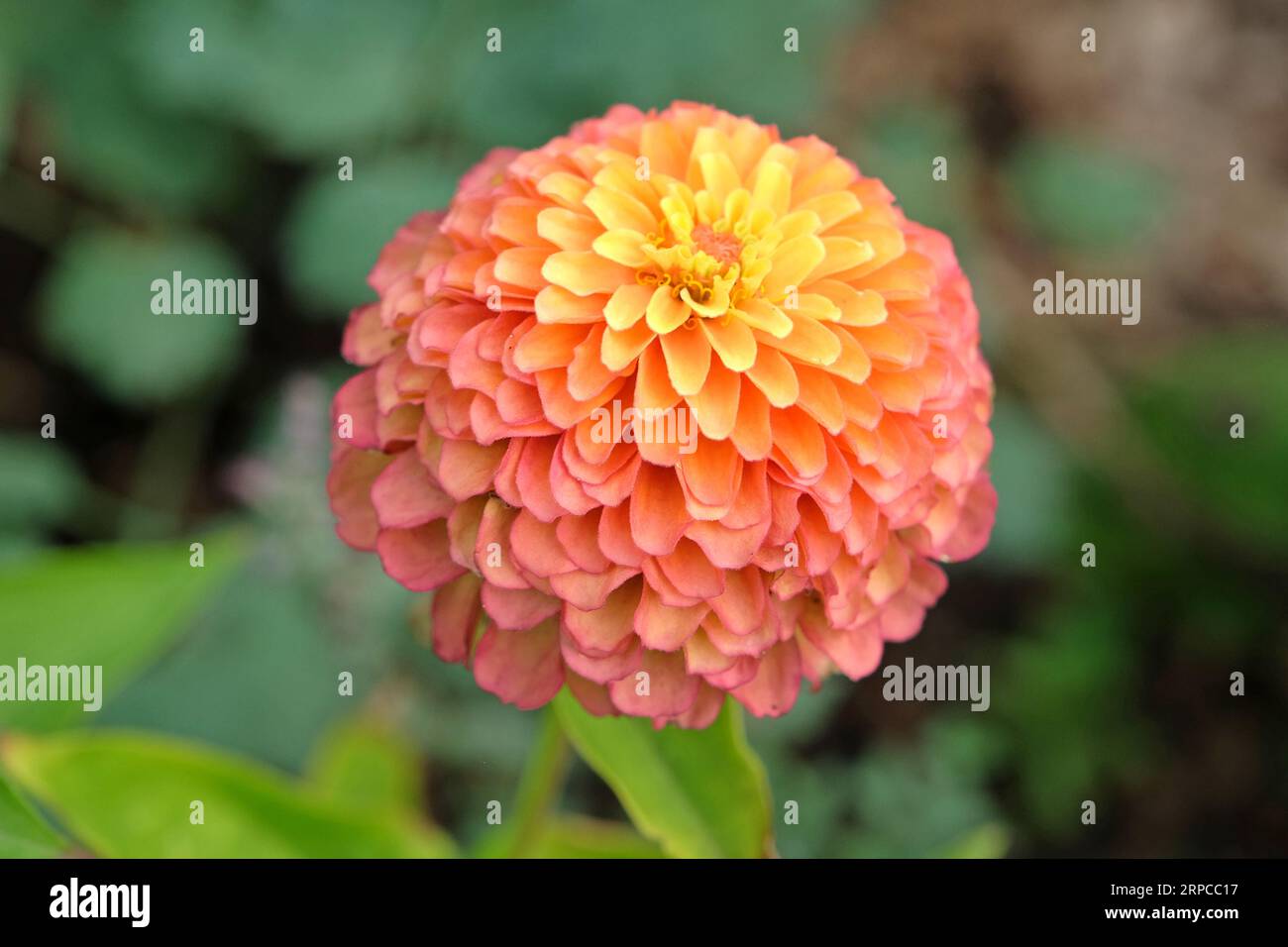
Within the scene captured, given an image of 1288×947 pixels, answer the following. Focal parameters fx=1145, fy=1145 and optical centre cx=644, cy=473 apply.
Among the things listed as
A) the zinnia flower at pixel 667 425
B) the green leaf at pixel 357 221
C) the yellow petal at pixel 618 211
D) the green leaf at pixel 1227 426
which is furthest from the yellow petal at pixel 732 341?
the green leaf at pixel 1227 426

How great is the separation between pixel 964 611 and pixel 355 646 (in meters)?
1.30

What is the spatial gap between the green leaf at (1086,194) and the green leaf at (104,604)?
194cm

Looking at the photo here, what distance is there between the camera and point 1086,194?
2.62m

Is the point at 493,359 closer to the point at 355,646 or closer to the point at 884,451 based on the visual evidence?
the point at 884,451

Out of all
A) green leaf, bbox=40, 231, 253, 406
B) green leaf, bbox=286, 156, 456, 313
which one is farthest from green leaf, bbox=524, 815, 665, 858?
green leaf, bbox=40, 231, 253, 406

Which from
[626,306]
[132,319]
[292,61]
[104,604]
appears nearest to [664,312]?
[626,306]

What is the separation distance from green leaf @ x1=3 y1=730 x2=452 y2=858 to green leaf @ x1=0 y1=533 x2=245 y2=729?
6.6 inches

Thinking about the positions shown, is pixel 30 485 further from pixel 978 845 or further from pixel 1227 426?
pixel 1227 426

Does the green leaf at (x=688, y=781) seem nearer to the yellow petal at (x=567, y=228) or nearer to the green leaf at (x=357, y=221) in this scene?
the yellow petal at (x=567, y=228)

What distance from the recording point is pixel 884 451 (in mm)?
1067

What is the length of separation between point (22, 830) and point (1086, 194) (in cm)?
241

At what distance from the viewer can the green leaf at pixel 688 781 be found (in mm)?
1220
